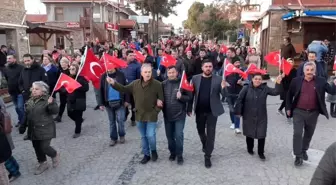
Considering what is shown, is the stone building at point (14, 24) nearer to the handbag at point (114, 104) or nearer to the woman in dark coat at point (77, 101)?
the woman in dark coat at point (77, 101)

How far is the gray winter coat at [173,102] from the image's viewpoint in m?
4.90

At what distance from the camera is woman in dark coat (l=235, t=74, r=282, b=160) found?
5082mm

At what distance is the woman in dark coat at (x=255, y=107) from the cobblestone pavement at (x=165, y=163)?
515mm

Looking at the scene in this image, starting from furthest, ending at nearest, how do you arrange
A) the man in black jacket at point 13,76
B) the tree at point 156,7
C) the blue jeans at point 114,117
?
1. the tree at point 156,7
2. the man in black jacket at point 13,76
3. the blue jeans at point 114,117

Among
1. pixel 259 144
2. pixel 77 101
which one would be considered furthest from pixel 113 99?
pixel 259 144

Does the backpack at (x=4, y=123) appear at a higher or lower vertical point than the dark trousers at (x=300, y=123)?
higher

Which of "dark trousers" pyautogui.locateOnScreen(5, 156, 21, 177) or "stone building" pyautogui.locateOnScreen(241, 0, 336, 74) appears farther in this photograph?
"stone building" pyautogui.locateOnScreen(241, 0, 336, 74)

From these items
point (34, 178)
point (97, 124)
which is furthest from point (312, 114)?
point (97, 124)

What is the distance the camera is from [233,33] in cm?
4231

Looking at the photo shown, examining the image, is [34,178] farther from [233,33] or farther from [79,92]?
[233,33]

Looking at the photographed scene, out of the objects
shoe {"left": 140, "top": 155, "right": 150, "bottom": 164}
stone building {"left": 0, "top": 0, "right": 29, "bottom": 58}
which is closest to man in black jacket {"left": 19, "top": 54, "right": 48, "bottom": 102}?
shoe {"left": 140, "top": 155, "right": 150, "bottom": 164}

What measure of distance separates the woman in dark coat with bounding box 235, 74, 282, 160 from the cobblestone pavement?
0.52 m

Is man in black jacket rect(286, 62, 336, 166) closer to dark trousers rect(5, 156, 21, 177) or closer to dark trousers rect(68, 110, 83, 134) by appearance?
dark trousers rect(68, 110, 83, 134)

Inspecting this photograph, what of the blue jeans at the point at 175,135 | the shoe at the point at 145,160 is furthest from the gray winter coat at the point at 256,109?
the shoe at the point at 145,160
